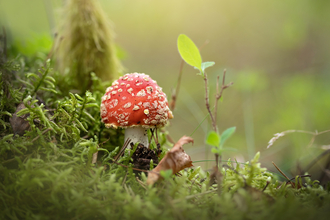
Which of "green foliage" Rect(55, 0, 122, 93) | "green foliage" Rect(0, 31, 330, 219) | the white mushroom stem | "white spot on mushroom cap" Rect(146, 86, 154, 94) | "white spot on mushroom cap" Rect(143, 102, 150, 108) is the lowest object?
"green foliage" Rect(0, 31, 330, 219)

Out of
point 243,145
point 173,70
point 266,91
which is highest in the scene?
point 173,70

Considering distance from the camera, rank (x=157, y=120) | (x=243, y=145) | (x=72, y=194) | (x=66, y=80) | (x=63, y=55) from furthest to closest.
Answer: (x=243, y=145), (x=63, y=55), (x=66, y=80), (x=157, y=120), (x=72, y=194)

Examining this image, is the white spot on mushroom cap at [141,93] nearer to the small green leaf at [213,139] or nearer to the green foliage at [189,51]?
the green foliage at [189,51]

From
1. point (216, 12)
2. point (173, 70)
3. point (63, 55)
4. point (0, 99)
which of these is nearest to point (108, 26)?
point (63, 55)

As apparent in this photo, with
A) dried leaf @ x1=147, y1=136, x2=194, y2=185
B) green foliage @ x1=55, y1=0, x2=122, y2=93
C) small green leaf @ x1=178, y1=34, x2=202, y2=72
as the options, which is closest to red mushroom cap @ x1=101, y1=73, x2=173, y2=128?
dried leaf @ x1=147, y1=136, x2=194, y2=185

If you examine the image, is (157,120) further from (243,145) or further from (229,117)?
(229,117)

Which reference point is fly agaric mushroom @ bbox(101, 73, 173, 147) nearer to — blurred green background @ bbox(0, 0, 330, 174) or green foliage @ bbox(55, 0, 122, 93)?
green foliage @ bbox(55, 0, 122, 93)

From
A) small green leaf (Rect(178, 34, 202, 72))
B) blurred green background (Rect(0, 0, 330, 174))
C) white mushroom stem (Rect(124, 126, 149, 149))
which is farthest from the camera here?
blurred green background (Rect(0, 0, 330, 174))
